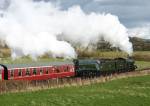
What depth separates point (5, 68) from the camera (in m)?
50.4

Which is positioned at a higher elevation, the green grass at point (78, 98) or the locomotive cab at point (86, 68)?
the locomotive cab at point (86, 68)

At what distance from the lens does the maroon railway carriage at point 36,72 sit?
50.6 meters

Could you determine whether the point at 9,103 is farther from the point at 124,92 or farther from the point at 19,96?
the point at 124,92

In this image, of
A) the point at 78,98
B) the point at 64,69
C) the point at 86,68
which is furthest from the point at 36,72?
the point at 78,98

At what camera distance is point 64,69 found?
62.5 metres

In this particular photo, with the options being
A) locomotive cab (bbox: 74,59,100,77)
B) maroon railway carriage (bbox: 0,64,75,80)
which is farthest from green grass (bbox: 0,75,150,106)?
locomotive cab (bbox: 74,59,100,77)

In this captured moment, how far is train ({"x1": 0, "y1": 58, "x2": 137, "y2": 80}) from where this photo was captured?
51566mm

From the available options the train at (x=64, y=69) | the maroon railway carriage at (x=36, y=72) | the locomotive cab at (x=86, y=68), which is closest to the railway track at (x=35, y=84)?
the maroon railway carriage at (x=36, y=72)

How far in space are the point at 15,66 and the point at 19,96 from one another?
622 inches

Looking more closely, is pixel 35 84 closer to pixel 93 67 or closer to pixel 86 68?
pixel 93 67

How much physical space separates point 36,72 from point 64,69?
7599 mm

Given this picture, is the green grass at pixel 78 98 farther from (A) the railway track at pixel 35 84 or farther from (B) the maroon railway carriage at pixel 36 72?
(B) the maroon railway carriage at pixel 36 72

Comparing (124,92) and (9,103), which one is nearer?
(9,103)

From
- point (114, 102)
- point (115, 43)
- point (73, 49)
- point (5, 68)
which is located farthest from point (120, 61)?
point (114, 102)
